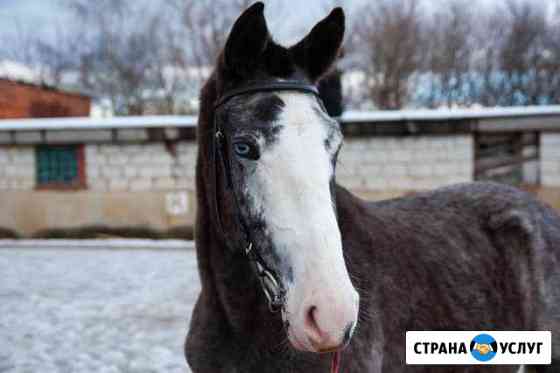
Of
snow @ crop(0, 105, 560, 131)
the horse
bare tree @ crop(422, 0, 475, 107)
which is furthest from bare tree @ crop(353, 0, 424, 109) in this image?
the horse

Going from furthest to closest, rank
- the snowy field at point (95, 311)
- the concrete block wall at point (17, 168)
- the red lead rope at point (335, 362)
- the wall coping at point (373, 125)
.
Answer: the concrete block wall at point (17, 168) < the wall coping at point (373, 125) < the snowy field at point (95, 311) < the red lead rope at point (335, 362)

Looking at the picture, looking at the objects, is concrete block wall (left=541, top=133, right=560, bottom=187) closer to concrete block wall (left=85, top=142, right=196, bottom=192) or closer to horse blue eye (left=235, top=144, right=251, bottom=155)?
concrete block wall (left=85, top=142, right=196, bottom=192)

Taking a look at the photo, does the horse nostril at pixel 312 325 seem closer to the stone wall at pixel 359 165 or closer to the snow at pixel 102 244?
the stone wall at pixel 359 165

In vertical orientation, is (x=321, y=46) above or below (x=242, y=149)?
above

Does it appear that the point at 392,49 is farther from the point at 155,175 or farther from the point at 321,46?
the point at 321,46

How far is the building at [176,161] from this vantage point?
10938 mm

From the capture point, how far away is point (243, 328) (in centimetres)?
188

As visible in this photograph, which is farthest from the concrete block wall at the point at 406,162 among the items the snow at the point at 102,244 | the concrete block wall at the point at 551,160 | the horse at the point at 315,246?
the horse at the point at 315,246

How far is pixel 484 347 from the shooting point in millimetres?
2398

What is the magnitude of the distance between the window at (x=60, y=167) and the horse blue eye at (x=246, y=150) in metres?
11.7

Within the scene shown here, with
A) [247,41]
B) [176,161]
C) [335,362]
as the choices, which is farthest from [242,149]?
[176,161]

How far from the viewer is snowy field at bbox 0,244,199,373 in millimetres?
4539

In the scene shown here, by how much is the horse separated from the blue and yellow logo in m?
0.07

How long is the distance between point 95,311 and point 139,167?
646 centimetres
